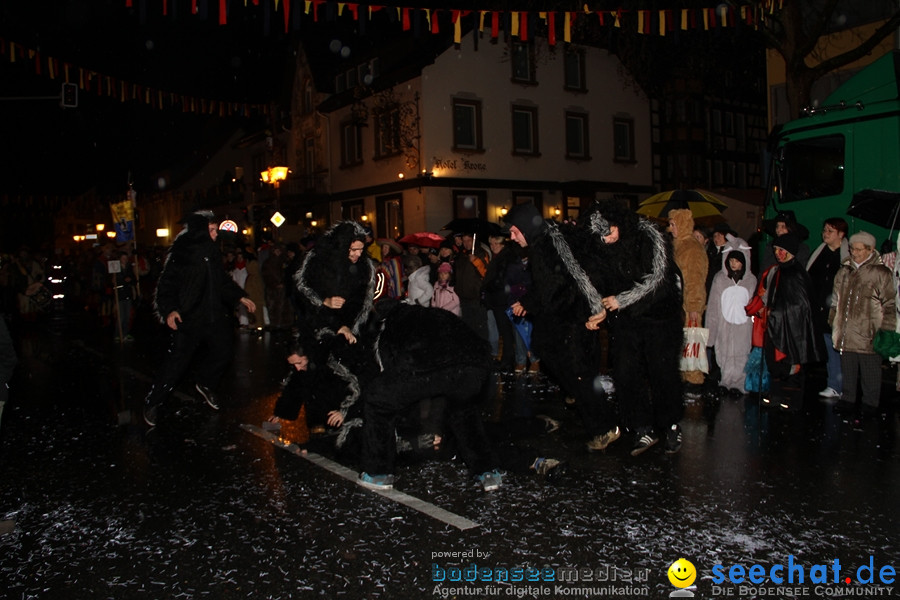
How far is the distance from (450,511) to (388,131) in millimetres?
26661

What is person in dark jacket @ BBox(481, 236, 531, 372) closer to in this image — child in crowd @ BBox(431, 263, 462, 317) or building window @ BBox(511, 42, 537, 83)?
child in crowd @ BBox(431, 263, 462, 317)

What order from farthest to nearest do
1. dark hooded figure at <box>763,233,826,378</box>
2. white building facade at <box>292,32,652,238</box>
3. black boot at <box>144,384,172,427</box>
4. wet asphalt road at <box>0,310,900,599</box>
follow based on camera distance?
1. white building facade at <box>292,32,652,238</box>
2. black boot at <box>144,384,172,427</box>
3. dark hooded figure at <box>763,233,826,378</box>
4. wet asphalt road at <box>0,310,900,599</box>

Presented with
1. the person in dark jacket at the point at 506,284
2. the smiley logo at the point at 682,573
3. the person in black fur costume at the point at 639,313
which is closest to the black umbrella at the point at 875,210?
the person in dark jacket at the point at 506,284

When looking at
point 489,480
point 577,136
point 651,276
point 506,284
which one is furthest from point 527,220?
point 577,136

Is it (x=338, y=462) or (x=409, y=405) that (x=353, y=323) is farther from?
(x=409, y=405)

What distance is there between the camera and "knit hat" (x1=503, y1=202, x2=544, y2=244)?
20.0ft

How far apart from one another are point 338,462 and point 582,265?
8.07 feet

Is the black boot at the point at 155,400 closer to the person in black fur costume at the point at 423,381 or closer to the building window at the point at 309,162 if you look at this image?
the person in black fur costume at the point at 423,381

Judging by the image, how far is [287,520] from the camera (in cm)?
471

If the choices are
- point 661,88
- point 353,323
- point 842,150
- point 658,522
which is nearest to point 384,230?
point 661,88

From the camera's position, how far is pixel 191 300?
7688 mm

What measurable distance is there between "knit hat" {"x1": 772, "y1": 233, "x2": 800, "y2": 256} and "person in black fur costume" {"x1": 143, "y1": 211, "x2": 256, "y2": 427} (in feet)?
17.6

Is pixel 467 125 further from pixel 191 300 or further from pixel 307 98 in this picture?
pixel 191 300

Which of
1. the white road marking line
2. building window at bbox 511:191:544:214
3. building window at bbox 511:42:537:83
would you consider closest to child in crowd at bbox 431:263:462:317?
the white road marking line
